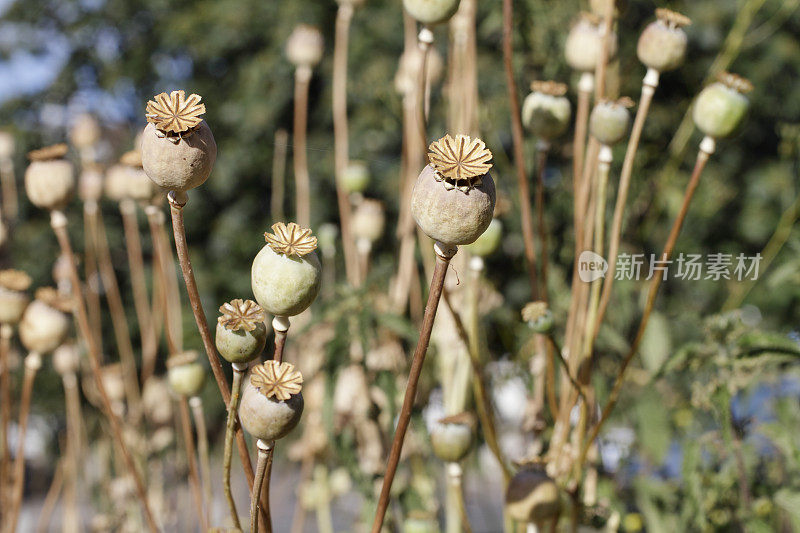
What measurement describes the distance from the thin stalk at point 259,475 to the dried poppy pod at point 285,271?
5 cm

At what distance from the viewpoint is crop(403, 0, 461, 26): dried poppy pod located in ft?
1.26

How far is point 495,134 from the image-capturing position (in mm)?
928

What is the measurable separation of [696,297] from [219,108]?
0.90m

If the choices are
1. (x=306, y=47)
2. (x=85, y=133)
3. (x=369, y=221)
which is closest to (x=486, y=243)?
(x=369, y=221)

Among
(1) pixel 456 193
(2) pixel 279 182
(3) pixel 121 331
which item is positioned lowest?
(3) pixel 121 331

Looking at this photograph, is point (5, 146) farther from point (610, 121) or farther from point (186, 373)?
point (610, 121)

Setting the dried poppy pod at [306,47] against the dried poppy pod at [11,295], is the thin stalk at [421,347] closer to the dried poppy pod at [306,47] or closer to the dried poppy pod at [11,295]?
the dried poppy pod at [11,295]

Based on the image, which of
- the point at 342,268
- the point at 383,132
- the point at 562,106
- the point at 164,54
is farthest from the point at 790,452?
the point at 164,54

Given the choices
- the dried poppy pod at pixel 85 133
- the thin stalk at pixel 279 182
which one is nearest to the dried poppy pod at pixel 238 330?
the thin stalk at pixel 279 182

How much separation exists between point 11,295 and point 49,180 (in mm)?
75

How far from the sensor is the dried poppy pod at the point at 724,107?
0.44 m

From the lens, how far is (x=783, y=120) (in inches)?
49.3

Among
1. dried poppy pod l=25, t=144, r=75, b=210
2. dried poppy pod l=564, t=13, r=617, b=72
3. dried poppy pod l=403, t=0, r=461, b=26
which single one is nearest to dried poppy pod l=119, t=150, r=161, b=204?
dried poppy pod l=25, t=144, r=75, b=210

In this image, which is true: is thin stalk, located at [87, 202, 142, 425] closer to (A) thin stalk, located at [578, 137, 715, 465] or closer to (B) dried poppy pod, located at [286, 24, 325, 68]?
(B) dried poppy pod, located at [286, 24, 325, 68]
